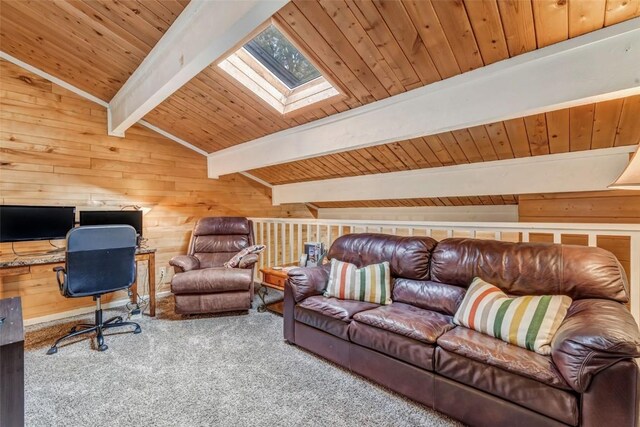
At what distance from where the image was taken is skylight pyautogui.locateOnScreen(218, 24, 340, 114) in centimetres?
262

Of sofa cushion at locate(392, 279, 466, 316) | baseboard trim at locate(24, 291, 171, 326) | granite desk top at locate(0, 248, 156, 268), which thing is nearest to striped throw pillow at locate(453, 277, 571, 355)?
sofa cushion at locate(392, 279, 466, 316)

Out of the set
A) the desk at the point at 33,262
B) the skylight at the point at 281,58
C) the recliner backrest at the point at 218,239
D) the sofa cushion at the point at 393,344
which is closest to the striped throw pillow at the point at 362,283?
the sofa cushion at the point at 393,344

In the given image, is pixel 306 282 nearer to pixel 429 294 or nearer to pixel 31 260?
pixel 429 294

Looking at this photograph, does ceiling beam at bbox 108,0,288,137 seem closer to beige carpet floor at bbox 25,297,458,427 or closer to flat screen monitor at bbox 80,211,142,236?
flat screen monitor at bbox 80,211,142,236

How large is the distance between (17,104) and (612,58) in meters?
4.91

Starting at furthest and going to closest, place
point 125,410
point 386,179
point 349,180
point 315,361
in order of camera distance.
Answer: point 349,180 → point 386,179 → point 315,361 → point 125,410

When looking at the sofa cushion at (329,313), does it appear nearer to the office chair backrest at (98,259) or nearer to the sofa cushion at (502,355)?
the sofa cushion at (502,355)

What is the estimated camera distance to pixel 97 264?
2.59m

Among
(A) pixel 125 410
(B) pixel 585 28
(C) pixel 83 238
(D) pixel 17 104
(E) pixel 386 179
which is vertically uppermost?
(D) pixel 17 104

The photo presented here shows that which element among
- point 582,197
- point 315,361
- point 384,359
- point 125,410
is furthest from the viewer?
point 582,197

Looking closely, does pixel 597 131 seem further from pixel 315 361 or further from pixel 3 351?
pixel 3 351

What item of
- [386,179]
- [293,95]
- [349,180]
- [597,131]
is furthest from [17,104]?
[597,131]

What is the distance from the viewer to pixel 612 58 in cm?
162

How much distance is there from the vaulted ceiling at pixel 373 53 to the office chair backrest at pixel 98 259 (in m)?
1.54
